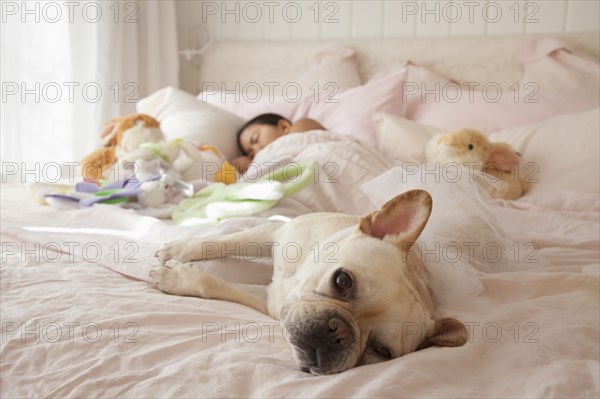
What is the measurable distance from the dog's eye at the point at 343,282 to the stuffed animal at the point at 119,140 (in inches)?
62.6

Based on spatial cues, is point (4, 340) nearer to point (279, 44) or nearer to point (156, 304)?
point (156, 304)

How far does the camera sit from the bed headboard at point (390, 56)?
3055 millimetres

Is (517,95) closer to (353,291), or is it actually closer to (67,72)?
(353,291)

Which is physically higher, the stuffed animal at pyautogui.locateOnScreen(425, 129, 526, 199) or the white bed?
the stuffed animal at pyautogui.locateOnScreen(425, 129, 526, 199)

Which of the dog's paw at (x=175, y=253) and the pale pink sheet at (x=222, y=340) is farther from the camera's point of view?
the dog's paw at (x=175, y=253)

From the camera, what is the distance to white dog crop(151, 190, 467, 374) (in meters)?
1.00

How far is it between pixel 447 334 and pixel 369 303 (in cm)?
15

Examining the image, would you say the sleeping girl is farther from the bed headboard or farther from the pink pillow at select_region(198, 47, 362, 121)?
the bed headboard

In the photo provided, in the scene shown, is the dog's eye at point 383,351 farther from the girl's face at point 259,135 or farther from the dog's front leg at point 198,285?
the girl's face at point 259,135

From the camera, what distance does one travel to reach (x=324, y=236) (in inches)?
52.0

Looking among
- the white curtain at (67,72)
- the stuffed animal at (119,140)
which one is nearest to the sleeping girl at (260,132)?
the stuffed animal at (119,140)

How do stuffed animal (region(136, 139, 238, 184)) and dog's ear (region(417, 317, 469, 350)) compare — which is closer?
dog's ear (region(417, 317, 469, 350))

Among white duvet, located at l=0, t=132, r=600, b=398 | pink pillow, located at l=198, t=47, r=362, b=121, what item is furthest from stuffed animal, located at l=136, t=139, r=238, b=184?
→ pink pillow, located at l=198, t=47, r=362, b=121

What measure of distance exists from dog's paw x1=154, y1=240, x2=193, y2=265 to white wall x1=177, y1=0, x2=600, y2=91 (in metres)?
2.35
